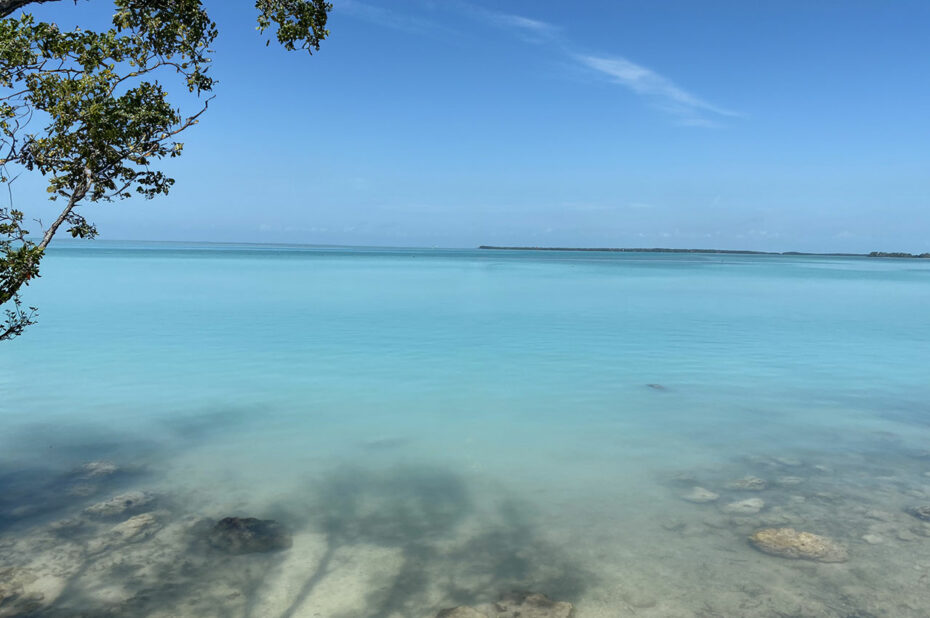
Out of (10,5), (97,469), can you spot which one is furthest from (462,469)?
(10,5)

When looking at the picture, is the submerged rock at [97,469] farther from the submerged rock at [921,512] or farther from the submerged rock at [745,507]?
the submerged rock at [921,512]

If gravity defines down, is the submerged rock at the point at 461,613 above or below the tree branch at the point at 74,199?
below

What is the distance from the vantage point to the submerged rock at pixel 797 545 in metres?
5.98

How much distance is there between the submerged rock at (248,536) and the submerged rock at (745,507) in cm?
471

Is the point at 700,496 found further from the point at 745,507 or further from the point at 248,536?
the point at 248,536

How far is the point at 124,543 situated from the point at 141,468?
7.32 ft

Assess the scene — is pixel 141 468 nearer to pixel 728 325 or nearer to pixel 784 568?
pixel 784 568

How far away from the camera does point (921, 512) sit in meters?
6.91

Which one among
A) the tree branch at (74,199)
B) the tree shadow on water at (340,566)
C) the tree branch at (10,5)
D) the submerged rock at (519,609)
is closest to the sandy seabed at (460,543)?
the tree shadow on water at (340,566)

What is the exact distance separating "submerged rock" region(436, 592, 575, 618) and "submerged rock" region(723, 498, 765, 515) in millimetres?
2727

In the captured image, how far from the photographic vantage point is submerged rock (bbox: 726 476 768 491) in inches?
303

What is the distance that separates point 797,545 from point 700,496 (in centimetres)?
143

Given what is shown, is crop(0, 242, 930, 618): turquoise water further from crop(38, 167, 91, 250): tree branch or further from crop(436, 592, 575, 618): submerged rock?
crop(38, 167, 91, 250): tree branch

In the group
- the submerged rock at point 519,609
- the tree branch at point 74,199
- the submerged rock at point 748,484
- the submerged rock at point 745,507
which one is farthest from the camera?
the submerged rock at point 748,484
